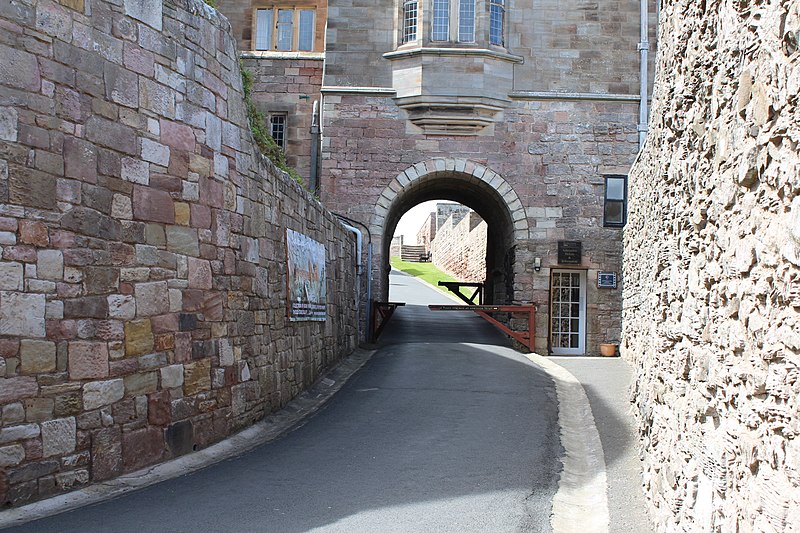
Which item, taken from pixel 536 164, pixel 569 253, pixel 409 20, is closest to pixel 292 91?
pixel 409 20

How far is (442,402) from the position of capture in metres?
10.1

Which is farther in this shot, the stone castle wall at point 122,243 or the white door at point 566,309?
the white door at point 566,309

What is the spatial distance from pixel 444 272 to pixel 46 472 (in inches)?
1544

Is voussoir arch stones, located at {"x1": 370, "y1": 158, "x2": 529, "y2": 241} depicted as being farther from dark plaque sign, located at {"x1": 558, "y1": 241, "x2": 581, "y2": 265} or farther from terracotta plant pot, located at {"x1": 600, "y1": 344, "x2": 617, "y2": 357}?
terracotta plant pot, located at {"x1": 600, "y1": 344, "x2": 617, "y2": 357}

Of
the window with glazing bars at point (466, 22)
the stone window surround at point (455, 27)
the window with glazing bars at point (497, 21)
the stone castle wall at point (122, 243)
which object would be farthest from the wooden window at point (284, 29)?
the stone castle wall at point (122, 243)

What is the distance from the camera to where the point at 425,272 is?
45.0m

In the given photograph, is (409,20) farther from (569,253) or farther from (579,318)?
(579,318)

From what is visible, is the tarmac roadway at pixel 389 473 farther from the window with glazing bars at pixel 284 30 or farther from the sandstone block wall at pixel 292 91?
the window with glazing bars at pixel 284 30

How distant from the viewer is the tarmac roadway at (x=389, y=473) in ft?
18.0

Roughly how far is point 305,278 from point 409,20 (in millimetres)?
8417

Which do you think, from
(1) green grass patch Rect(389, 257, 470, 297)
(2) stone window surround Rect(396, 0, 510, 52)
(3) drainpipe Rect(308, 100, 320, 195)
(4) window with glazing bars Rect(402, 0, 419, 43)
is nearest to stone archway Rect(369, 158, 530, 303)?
(3) drainpipe Rect(308, 100, 320, 195)

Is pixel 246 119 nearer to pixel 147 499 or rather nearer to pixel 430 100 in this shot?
pixel 147 499

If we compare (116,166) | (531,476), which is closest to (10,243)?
(116,166)

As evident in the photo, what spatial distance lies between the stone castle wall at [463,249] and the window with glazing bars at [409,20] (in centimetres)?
1229
